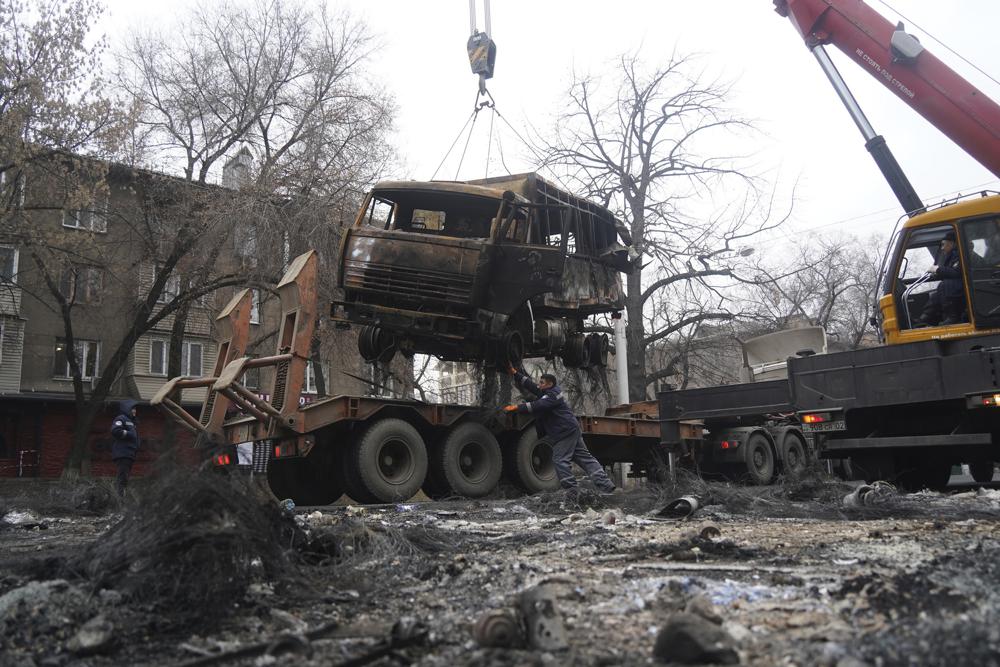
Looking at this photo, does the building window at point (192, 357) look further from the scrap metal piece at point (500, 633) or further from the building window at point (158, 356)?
the scrap metal piece at point (500, 633)

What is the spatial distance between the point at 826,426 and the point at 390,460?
16.7 feet

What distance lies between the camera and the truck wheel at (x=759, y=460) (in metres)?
12.7

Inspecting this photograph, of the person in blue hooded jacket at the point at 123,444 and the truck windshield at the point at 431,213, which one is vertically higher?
the truck windshield at the point at 431,213

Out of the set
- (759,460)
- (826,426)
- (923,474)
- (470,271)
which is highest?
(470,271)

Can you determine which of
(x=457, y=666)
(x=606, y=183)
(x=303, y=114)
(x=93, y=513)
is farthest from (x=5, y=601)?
(x=606, y=183)

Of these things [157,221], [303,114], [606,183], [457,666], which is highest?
[303,114]

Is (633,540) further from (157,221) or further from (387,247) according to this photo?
(157,221)

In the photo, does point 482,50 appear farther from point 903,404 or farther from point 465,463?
point 903,404

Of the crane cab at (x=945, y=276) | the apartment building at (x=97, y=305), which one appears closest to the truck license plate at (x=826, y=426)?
the crane cab at (x=945, y=276)

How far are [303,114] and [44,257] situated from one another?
808cm

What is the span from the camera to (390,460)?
995cm

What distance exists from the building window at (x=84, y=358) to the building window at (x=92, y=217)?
296 inches

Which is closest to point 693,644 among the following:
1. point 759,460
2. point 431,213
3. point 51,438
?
point 431,213

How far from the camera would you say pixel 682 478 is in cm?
988
